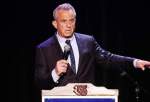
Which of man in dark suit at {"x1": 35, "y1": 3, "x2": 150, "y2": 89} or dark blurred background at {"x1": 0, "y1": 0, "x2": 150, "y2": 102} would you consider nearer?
man in dark suit at {"x1": 35, "y1": 3, "x2": 150, "y2": 89}

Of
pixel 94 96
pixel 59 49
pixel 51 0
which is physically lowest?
pixel 94 96

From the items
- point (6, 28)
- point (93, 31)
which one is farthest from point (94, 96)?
point (6, 28)

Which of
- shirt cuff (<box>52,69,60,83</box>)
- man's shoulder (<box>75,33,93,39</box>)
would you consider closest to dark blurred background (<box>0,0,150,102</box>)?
man's shoulder (<box>75,33,93,39</box>)

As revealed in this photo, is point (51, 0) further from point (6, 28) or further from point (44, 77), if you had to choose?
point (44, 77)

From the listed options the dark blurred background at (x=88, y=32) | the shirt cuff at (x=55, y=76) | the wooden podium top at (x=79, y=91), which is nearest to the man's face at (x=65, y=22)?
the dark blurred background at (x=88, y=32)

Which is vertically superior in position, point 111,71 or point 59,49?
point 59,49

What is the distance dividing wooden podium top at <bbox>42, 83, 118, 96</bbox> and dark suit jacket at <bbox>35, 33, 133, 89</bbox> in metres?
0.68

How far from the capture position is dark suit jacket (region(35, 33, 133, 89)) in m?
3.52

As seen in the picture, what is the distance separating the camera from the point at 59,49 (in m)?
3.55

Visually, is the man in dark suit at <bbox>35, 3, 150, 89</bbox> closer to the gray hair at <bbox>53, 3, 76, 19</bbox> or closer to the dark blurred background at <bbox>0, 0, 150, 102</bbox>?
the gray hair at <bbox>53, 3, 76, 19</bbox>

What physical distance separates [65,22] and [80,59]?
369 millimetres

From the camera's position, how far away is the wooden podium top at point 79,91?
277cm

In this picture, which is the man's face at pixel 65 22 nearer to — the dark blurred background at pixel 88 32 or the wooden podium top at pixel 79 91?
the dark blurred background at pixel 88 32

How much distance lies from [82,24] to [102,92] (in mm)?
1144
